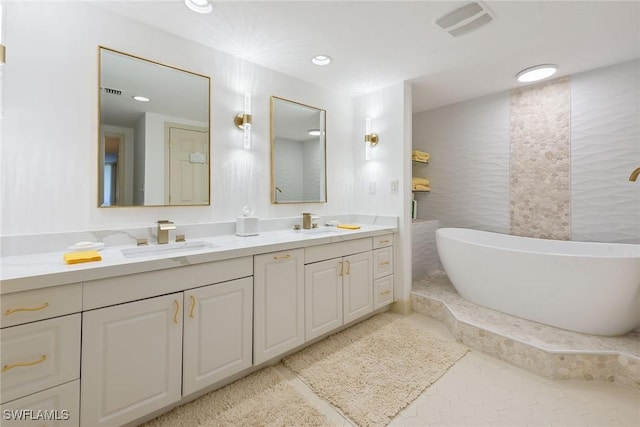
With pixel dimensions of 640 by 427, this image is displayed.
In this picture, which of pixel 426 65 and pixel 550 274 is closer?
pixel 550 274

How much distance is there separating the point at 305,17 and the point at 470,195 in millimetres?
2646

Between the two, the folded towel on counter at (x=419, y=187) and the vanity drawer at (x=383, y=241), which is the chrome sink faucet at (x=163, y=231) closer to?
the vanity drawer at (x=383, y=241)

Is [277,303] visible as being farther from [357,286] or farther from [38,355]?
[38,355]

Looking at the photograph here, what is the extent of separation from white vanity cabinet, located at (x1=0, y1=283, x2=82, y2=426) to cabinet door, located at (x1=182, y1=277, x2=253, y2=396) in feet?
1.38

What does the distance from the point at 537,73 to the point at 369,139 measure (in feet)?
5.16

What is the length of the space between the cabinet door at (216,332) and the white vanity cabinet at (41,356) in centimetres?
42

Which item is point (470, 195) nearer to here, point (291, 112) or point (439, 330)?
point (439, 330)

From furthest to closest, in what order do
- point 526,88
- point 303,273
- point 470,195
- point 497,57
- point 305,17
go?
point 470,195 < point 526,88 < point 497,57 < point 303,273 < point 305,17

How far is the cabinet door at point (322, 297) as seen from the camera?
1.91 m

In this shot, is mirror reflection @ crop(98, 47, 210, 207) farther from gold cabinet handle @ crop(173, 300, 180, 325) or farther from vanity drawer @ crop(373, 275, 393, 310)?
vanity drawer @ crop(373, 275, 393, 310)

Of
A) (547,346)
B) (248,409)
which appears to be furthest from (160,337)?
(547,346)

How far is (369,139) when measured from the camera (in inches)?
111

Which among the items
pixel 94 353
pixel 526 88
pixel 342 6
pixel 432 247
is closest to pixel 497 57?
pixel 526 88

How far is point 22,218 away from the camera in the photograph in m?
1.38
